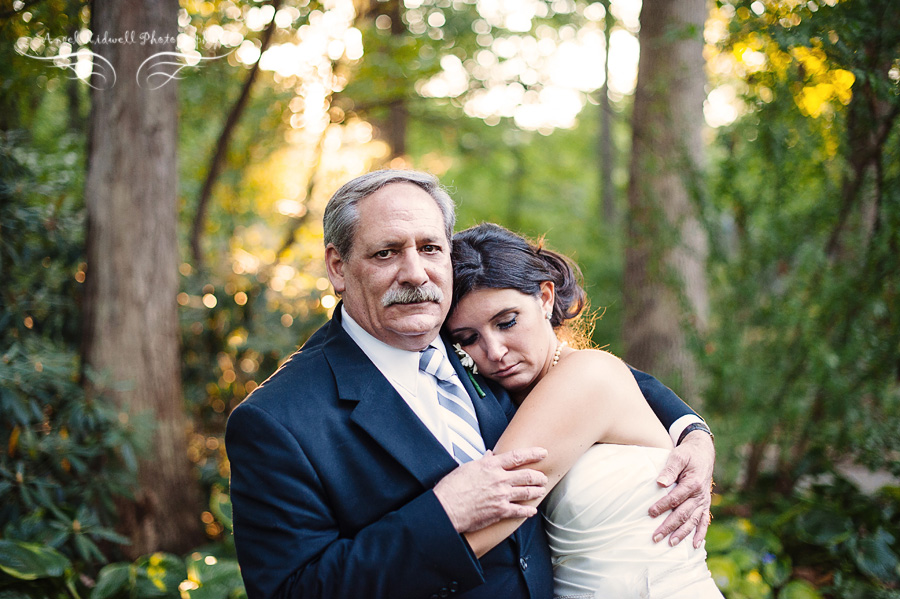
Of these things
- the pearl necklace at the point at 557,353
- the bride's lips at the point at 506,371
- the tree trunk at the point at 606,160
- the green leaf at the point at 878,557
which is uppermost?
the tree trunk at the point at 606,160

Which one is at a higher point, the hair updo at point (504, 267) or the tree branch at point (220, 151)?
the tree branch at point (220, 151)

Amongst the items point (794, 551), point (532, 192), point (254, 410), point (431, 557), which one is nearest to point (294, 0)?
point (254, 410)

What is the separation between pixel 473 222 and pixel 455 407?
1586mm

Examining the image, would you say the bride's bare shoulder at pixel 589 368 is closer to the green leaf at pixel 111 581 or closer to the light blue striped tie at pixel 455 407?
the light blue striped tie at pixel 455 407

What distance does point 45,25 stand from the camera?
12.2 ft

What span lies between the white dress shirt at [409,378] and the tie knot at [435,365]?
3 centimetres

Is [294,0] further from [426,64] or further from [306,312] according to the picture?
[306,312]

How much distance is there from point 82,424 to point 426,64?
496cm

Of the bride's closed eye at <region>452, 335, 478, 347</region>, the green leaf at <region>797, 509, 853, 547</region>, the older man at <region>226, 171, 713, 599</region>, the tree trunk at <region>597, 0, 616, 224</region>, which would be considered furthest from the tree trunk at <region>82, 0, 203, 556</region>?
the tree trunk at <region>597, 0, 616, 224</region>

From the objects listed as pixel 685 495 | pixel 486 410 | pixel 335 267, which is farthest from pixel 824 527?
pixel 335 267

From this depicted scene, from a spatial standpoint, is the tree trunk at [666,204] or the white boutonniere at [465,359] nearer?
the white boutonniere at [465,359]

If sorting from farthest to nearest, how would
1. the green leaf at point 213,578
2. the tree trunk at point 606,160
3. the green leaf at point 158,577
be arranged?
1. the tree trunk at point 606,160
2. the green leaf at point 158,577
3. the green leaf at point 213,578

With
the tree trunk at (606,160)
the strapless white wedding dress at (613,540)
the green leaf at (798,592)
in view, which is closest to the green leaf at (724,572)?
the green leaf at (798,592)

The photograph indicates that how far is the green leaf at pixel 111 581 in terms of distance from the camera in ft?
9.82
